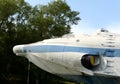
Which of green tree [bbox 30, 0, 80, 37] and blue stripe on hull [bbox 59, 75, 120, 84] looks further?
green tree [bbox 30, 0, 80, 37]

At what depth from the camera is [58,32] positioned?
49.6 meters

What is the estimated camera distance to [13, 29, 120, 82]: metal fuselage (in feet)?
60.1

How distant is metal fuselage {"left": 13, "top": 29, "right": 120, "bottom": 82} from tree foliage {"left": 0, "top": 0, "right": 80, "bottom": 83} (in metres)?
25.5

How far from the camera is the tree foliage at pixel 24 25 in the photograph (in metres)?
46.9

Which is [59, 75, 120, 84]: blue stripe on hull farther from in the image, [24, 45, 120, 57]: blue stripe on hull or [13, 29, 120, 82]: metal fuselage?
[24, 45, 120, 57]: blue stripe on hull

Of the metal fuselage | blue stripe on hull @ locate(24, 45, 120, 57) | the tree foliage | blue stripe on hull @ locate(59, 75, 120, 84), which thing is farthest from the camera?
the tree foliage

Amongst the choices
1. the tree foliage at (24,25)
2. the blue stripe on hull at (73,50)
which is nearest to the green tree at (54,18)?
the tree foliage at (24,25)

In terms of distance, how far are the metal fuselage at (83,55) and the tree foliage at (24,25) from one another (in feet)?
83.6

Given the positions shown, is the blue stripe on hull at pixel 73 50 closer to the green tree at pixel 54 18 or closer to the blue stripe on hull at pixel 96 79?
the blue stripe on hull at pixel 96 79

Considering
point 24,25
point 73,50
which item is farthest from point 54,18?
point 73,50

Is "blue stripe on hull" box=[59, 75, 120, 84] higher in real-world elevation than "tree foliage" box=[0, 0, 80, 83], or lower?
lower

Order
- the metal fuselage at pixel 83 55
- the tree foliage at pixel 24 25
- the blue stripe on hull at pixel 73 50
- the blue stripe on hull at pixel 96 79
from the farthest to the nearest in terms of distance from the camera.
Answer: the tree foliage at pixel 24 25, the blue stripe on hull at pixel 73 50, the metal fuselage at pixel 83 55, the blue stripe on hull at pixel 96 79

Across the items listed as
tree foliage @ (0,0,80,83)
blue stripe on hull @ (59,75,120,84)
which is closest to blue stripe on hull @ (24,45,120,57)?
blue stripe on hull @ (59,75,120,84)

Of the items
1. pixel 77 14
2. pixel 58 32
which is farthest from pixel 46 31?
pixel 77 14
